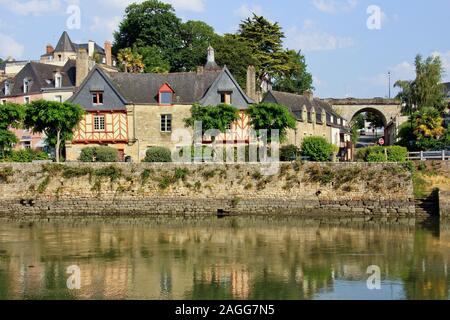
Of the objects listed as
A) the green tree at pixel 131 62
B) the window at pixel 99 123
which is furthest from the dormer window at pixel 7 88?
the window at pixel 99 123

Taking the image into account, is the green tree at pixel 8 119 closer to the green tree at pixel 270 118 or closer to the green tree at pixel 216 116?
the green tree at pixel 216 116

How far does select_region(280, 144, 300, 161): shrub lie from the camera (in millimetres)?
39750

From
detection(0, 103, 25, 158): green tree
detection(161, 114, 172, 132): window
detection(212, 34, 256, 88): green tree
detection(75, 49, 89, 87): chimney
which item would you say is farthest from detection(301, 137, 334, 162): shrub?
detection(75, 49, 89, 87): chimney

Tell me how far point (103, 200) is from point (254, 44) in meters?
28.7

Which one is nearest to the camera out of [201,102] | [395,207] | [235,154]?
[395,207]

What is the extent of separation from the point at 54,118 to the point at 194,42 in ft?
91.9

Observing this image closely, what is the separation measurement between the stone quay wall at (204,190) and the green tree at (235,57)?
2156 centimetres

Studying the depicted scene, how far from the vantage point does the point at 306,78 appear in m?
73.1

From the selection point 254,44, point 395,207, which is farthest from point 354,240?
point 254,44

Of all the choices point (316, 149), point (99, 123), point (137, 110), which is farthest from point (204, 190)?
point (99, 123)

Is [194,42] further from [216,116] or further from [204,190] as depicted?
[204,190]

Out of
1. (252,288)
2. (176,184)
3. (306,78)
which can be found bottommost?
(252,288)

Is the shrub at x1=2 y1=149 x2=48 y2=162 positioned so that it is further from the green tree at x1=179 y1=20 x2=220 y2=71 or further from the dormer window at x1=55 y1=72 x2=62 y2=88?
the green tree at x1=179 y1=20 x2=220 y2=71
